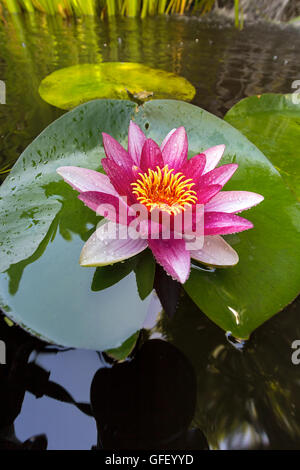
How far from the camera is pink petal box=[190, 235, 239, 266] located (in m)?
0.73

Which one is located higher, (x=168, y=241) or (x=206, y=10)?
(x=206, y=10)

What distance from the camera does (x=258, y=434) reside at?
0.59m

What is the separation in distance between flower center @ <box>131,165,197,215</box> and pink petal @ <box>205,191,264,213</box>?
0.21ft

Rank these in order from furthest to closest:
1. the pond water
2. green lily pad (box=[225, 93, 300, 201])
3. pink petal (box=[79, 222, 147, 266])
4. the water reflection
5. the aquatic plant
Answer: the aquatic plant, the water reflection, green lily pad (box=[225, 93, 300, 201]), pink petal (box=[79, 222, 147, 266]), the pond water

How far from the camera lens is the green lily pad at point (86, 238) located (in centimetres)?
68

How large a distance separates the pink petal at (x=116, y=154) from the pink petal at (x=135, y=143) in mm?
43

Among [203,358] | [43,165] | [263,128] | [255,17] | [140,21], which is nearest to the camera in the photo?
[203,358]

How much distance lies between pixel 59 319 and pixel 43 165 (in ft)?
1.77

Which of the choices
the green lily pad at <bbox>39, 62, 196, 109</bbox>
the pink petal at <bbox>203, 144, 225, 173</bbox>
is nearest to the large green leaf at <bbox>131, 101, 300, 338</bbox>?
the pink petal at <bbox>203, 144, 225, 173</bbox>

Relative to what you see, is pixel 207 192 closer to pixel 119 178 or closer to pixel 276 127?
pixel 119 178

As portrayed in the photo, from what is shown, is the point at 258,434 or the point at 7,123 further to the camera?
the point at 7,123

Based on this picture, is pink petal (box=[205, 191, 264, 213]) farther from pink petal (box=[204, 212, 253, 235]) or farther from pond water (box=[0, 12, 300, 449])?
pond water (box=[0, 12, 300, 449])
